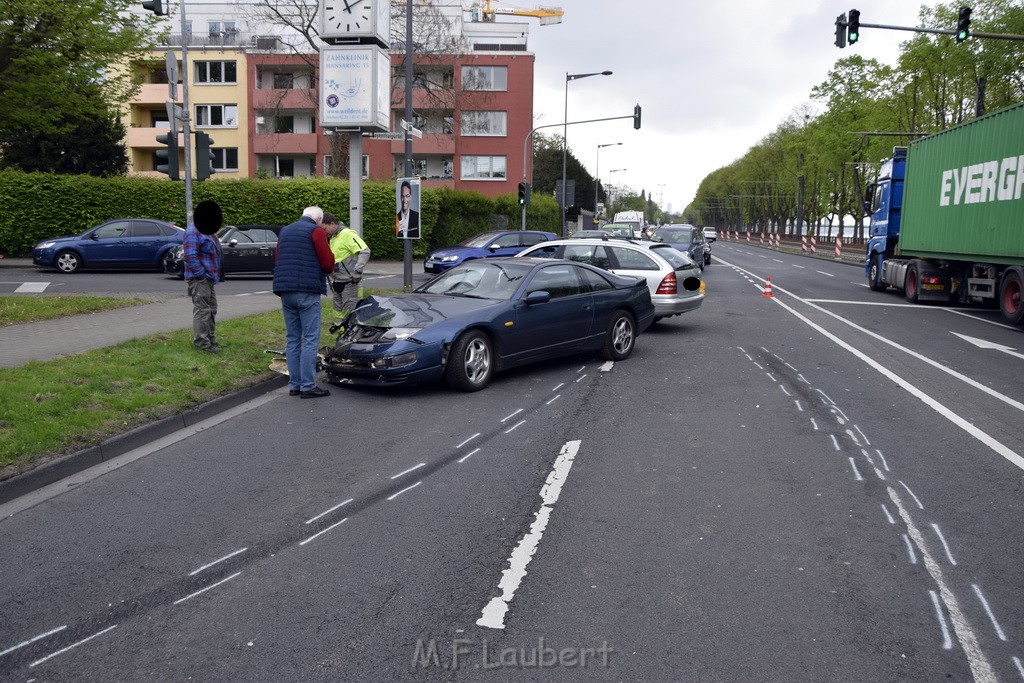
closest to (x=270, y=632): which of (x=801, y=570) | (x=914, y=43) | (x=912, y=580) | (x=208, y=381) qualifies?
(x=801, y=570)

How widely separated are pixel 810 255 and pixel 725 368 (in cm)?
4910

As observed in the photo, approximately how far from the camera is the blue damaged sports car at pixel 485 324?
890 cm

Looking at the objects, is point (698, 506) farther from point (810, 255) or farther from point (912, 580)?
point (810, 255)

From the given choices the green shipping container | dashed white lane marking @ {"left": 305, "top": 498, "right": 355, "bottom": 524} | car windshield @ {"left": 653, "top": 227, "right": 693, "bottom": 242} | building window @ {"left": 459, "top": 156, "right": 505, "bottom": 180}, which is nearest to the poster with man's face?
the green shipping container

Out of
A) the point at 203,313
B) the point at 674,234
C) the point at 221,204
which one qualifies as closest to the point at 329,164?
the point at 221,204

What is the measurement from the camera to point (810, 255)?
56.9 meters

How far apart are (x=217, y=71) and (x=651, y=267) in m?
50.8

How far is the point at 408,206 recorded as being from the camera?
16938 millimetres

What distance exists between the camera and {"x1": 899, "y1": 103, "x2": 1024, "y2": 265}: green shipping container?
16.6 meters

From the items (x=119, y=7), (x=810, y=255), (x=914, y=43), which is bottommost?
(x=810, y=255)

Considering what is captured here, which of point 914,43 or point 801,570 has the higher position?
point 914,43

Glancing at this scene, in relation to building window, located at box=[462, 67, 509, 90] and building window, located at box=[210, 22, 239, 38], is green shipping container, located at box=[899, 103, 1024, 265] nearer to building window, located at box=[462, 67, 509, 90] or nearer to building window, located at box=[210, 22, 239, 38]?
building window, located at box=[462, 67, 509, 90]

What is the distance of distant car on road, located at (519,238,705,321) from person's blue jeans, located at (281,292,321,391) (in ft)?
21.6

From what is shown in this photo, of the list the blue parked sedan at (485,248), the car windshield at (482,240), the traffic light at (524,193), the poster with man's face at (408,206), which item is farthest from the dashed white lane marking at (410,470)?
the traffic light at (524,193)
